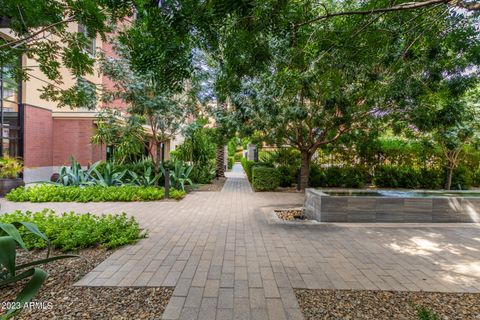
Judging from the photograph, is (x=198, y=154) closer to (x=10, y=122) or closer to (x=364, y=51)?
(x=10, y=122)

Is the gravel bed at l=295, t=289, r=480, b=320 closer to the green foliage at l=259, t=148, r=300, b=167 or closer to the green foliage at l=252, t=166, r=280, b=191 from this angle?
the green foliage at l=252, t=166, r=280, b=191

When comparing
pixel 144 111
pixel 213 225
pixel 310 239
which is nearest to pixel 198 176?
pixel 144 111

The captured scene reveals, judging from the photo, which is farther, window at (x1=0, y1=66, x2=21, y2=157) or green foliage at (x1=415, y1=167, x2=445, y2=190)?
green foliage at (x1=415, y1=167, x2=445, y2=190)

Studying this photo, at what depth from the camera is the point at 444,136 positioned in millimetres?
8961

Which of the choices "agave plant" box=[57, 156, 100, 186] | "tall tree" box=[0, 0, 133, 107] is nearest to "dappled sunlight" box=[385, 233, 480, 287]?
"tall tree" box=[0, 0, 133, 107]

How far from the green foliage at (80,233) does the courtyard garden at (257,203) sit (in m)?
0.03

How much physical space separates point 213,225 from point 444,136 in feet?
29.1

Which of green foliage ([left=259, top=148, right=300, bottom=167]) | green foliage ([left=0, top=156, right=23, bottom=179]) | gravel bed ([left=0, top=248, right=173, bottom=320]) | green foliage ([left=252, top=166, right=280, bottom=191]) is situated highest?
green foliage ([left=259, top=148, right=300, bottom=167])

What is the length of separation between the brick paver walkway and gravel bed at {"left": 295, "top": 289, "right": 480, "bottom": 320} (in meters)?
0.14

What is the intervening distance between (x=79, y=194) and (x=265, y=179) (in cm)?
690

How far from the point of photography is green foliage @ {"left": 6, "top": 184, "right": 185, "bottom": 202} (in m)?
7.96

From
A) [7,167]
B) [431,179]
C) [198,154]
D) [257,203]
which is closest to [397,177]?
[431,179]

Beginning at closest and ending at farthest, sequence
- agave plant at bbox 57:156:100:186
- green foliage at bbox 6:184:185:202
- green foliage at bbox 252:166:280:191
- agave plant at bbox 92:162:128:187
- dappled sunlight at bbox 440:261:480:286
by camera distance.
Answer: dappled sunlight at bbox 440:261:480:286 → green foliage at bbox 6:184:185:202 → agave plant at bbox 57:156:100:186 → agave plant at bbox 92:162:128:187 → green foliage at bbox 252:166:280:191

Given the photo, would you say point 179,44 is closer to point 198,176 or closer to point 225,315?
point 225,315
